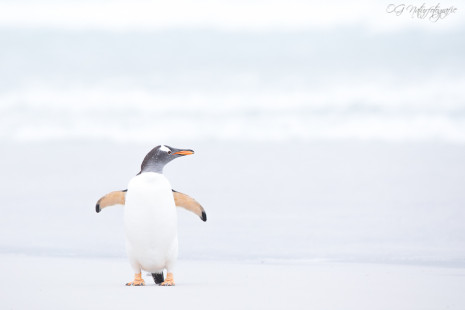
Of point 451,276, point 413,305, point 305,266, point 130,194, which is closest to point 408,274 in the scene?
point 451,276

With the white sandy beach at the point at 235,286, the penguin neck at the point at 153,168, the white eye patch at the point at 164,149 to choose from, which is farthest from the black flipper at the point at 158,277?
the white eye patch at the point at 164,149

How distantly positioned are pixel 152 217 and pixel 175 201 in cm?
50

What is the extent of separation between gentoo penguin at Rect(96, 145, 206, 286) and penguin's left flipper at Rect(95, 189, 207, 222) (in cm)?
11

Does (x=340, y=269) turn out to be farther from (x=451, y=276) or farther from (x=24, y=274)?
(x=24, y=274)

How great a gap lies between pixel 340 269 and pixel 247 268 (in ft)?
3.45

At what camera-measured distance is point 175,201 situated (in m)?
8.38

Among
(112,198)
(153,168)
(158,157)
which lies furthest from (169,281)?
(158,157)

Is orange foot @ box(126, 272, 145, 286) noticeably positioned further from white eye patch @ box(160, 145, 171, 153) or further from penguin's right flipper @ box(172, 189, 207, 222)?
white eye patch @ box(160, 145, 171, 153)

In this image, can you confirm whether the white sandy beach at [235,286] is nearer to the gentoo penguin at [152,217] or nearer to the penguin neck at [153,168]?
the gentoo penguin at [152,217]

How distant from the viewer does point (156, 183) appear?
7918 millimetres

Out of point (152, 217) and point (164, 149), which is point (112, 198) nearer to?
point (152, 217)

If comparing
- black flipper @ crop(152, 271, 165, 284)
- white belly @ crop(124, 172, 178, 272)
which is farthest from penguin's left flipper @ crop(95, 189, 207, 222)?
black flipper @ crop(152, 271, 165, 284)

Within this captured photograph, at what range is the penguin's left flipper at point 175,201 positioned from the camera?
8.24 m

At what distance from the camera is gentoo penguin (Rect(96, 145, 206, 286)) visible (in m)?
7.90
